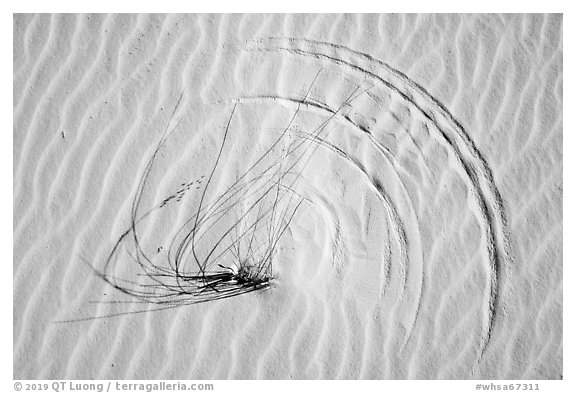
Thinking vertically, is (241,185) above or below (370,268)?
above

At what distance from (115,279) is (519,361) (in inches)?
87.1

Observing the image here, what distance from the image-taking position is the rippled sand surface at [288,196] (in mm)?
2785

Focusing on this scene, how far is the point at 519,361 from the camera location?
2805mm

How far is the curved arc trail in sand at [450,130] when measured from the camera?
9.34ft

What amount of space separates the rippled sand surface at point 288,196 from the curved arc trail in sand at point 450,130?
0.5 inches

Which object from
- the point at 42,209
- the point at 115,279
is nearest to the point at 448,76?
the point at 115,279

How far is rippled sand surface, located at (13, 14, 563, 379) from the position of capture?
2.79 metres

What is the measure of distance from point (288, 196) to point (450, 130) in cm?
97

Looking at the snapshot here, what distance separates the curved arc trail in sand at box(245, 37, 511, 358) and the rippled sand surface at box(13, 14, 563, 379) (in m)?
0.01

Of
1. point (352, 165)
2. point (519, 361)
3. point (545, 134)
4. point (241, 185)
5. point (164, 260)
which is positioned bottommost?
point (519, 361)

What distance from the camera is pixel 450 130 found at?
9.50 ft

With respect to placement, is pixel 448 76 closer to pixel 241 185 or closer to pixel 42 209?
pixel 241 185

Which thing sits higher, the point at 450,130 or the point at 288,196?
the point at 450,130

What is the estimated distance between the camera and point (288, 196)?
2846 mm
